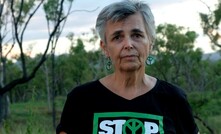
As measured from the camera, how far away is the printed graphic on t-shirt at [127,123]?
1982mm

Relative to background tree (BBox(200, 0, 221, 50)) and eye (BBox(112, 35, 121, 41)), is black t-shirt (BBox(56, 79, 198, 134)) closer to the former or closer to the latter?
eye (BBox(112, 35, 121, 41))

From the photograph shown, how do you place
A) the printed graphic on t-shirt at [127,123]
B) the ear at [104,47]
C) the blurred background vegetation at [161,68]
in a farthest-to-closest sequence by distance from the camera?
1. the blurred background vegetation at [161,68]
2. the ear at [104,47]
3. the printed graphic on t-shirt at [127,123]

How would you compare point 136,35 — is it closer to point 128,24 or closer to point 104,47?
point 128,24

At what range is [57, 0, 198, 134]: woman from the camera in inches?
79.0

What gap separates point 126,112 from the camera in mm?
2023

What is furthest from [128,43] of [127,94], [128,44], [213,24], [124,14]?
[213,24]

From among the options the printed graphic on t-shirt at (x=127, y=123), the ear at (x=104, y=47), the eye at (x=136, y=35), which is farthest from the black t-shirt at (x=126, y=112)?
the eye at (x=136, y=35)

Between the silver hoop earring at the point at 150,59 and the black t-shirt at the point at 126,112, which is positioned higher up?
the silver hoop earring at the point at 150,59

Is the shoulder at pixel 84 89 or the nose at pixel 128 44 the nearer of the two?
the nose at pixel 128 44

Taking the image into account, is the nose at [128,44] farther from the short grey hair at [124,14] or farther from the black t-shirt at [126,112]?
the black t-shirt at [126,112]

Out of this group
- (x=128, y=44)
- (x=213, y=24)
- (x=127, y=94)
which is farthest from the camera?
(x=213, y=24)

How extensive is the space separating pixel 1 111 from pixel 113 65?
1546 centimetres

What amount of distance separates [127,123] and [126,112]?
5cm

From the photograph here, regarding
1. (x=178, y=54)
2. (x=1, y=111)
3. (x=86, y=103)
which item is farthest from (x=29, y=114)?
(x=178, y=54)
